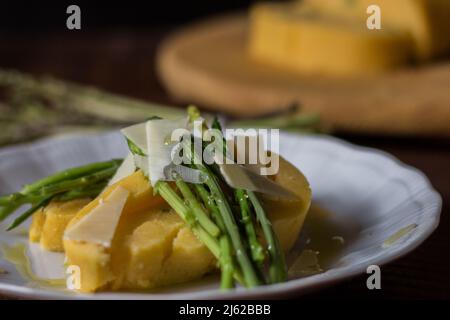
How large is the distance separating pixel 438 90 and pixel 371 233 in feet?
3.75

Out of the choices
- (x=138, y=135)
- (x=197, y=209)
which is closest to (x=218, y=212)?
(x=197, y=209)

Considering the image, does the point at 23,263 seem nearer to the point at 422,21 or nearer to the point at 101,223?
the point at 101,223

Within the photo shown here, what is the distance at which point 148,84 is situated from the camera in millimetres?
3338

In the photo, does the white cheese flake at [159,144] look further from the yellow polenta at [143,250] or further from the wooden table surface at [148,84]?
the wooden table surface at [148,84]

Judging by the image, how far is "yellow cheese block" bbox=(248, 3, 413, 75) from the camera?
2.91 m

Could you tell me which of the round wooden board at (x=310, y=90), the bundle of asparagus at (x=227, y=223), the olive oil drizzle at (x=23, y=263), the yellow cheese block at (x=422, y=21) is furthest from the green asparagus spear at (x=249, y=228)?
the yellow cheese block at (x=422, y=21)

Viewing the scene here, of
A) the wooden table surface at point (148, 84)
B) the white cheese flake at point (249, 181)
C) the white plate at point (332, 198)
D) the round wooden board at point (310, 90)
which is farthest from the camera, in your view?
the round wooden board at point (310, 90)

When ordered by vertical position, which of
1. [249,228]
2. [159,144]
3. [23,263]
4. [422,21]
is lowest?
[23,263]

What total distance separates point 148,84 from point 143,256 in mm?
2065

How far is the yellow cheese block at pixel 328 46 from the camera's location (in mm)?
2910

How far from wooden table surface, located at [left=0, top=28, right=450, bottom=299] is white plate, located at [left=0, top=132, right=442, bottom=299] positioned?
0.32ft

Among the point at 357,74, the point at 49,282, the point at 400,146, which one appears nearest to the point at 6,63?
the point at 357,74

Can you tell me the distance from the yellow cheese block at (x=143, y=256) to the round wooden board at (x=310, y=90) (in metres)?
1.25

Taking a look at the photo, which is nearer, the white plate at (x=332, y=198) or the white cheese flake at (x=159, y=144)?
the white plate at (x=332, y=198)
